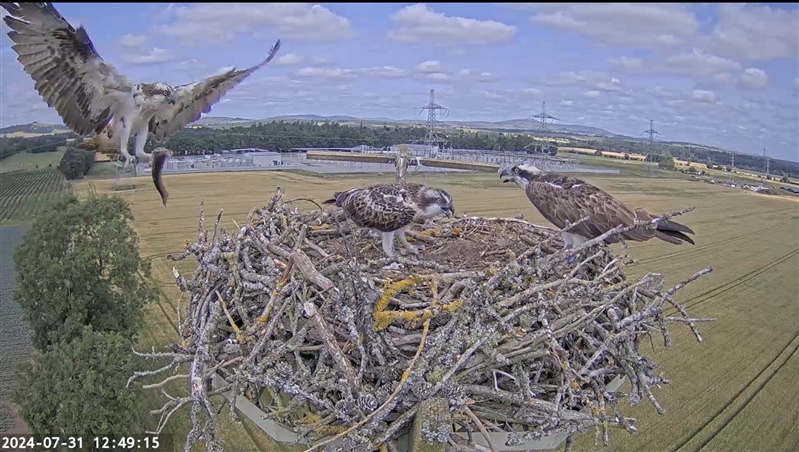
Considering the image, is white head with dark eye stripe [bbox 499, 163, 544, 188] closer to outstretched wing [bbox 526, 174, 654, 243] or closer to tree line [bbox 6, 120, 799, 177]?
outstretched wing [bbox 526, 174, 654, 243]

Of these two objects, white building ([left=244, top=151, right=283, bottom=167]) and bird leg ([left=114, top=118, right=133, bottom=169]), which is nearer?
bird leg ([left=114, top=118, right=133, bottom=169])

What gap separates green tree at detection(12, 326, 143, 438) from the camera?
8.81 metres

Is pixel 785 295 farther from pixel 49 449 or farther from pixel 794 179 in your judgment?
pixel 49 449

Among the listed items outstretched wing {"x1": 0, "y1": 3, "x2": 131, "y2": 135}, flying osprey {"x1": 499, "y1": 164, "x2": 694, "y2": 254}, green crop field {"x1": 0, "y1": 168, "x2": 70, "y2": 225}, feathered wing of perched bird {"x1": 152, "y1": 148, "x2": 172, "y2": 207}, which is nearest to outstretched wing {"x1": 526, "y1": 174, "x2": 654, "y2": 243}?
flying osprey {"x1": 499, "y1": 164, "x2": 694, "y2": 254}

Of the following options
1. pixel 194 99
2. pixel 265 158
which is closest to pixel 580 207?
pixel 194 99

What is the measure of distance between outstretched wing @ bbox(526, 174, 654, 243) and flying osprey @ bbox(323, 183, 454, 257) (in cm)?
109

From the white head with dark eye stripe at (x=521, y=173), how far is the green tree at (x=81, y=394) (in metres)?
6.68

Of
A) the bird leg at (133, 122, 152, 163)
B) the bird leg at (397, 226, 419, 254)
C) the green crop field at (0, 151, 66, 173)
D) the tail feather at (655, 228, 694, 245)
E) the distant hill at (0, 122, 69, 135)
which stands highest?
the distant hill at (0, 122, 69, 135)

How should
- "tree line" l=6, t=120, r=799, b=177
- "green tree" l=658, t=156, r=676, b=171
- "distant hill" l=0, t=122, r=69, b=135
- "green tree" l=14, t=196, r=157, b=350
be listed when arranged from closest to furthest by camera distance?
"distant hill" l=0, t=122, r=69, b=135 < "tree line" l=6, t=120, r=799, b=177 < "green tree" l=14, t=196, r=157, b=350 < "green tree" l=658, t=156, r=676, b=171

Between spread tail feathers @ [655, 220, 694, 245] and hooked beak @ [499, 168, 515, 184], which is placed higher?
hooked beak @ [499, 168, 515, 184]

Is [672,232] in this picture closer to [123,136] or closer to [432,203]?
[432,203]

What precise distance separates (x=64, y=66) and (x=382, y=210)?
2.29 meters

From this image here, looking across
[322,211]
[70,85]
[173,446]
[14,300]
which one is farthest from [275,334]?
[14,300]

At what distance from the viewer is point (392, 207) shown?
14.4ft
